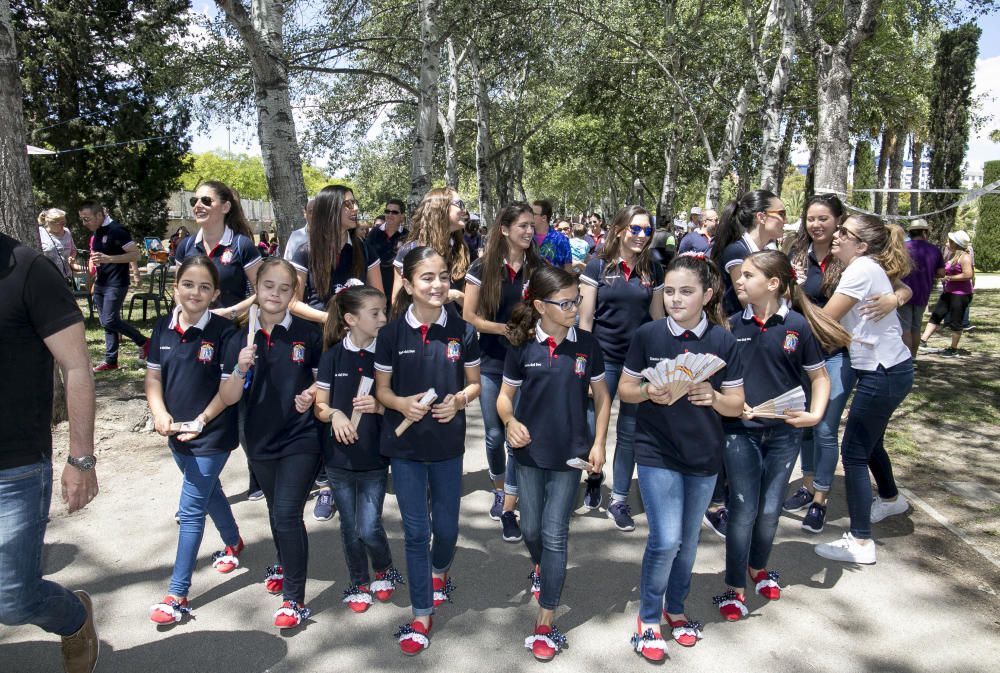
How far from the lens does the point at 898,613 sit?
12.4ft

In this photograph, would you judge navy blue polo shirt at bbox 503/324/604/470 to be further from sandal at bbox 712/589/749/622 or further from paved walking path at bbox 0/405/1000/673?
sandal at bbox 712/589/749/622

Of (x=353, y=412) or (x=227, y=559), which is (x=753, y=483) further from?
(x=227, y=559)

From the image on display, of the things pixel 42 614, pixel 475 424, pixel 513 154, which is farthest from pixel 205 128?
pixel 513 154

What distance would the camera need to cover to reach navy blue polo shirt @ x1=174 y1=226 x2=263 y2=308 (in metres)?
4.95

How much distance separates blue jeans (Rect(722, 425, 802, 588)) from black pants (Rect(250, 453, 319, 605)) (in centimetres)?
209

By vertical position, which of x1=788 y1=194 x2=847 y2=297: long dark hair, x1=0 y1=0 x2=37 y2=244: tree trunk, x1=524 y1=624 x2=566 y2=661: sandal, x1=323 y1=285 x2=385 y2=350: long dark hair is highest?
x1=0 y1=0 x2=37 y2=244: tree trunk

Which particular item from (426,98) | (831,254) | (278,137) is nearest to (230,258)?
(278,137)

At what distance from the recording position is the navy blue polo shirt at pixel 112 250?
351 inches

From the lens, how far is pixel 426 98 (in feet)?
39.7

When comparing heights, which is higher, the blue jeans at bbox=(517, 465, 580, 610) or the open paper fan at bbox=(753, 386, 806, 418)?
the open paper fan at bbox=(753, 386, 806, 418)

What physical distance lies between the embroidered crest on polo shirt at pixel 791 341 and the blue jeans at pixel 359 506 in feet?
6.85

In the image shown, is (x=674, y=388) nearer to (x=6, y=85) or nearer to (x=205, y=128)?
(x=6, y=85)

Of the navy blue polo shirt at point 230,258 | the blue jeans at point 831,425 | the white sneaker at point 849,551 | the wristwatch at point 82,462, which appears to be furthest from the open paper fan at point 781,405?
the navy blue polo shirt at point 230,258

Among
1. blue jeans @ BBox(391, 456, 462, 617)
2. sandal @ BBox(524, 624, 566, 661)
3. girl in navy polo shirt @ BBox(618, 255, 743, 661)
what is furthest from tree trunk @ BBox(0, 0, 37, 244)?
girl in navy polo shirt @ BBox(618, 255, 743, 661)
